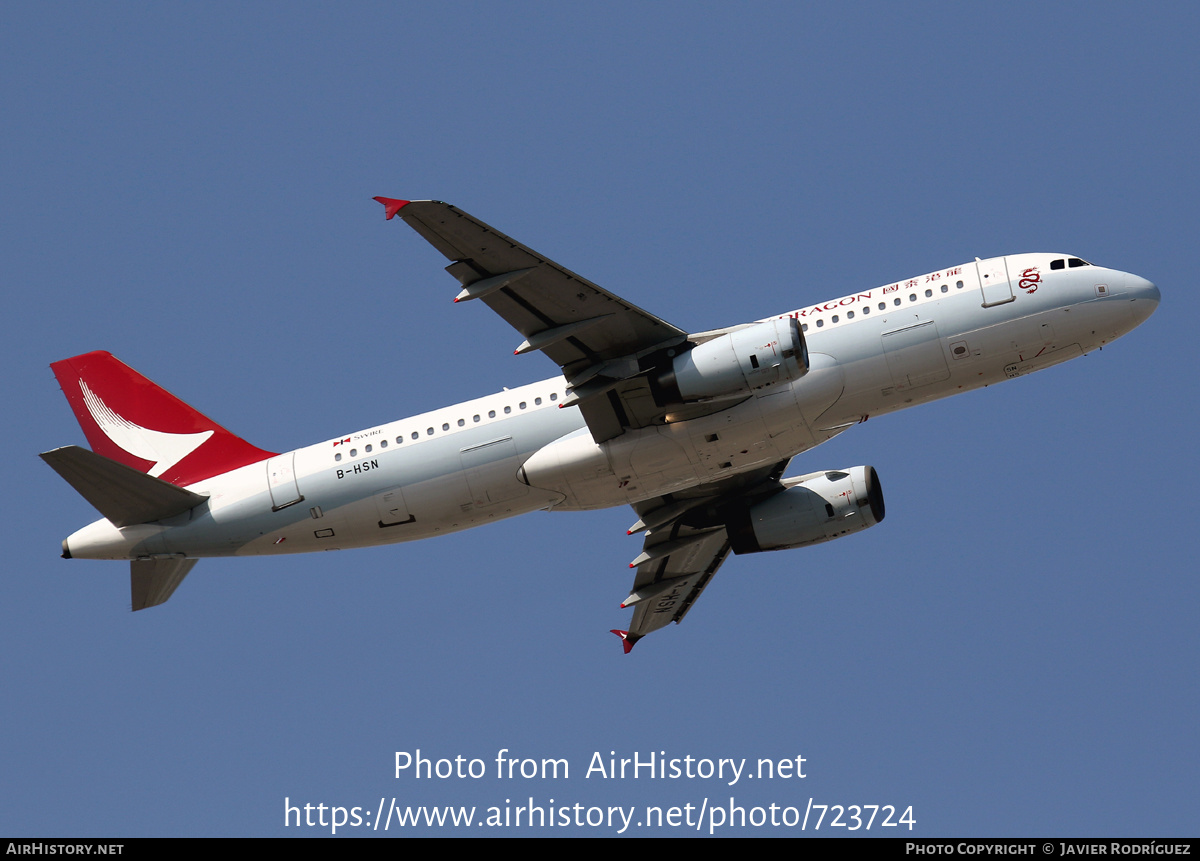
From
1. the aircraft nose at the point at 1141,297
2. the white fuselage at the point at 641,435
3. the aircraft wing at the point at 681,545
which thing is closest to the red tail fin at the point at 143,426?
the white fuselage at the point at 641,435

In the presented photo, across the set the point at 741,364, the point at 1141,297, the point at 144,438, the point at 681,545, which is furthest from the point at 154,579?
the point at 1141,297

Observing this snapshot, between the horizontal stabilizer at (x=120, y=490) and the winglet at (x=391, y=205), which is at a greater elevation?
the winglet at (x=391, y=205)

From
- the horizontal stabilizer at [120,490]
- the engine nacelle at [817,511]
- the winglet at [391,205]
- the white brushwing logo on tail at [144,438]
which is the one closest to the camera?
the winglet at [391,205]

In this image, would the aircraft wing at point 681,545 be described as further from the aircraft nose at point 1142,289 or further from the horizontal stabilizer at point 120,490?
the horizontal stabilizer at point 120,490

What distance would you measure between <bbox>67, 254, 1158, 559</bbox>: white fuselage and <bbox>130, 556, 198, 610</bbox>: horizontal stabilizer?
1387 millimetres

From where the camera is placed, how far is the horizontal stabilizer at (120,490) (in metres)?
36.4

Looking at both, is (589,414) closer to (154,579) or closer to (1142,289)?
(154,579)

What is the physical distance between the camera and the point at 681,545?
1770 inches

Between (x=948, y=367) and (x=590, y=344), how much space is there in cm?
1025

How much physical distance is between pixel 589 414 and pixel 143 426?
51.0 ft

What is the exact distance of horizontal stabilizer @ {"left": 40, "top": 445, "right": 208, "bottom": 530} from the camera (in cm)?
3644

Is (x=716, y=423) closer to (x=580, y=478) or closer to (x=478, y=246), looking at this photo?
(x=580, y=478)

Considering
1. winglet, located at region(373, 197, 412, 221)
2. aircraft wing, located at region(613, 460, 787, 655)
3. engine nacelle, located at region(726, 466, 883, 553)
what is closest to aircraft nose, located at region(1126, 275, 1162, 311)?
engine nacelle, located at region(726, 466, 883, 553)

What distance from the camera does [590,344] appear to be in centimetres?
3609
